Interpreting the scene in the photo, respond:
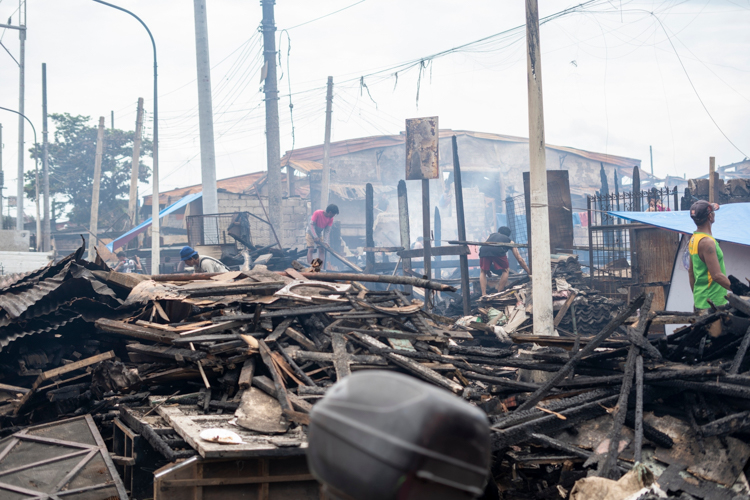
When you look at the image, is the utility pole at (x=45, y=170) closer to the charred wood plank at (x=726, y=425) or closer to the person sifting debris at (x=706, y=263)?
the person sifting debris at (x=706, y=263)

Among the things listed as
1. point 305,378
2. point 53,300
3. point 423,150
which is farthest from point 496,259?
point 53,300

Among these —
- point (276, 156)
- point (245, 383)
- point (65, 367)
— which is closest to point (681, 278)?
point (245, 383)

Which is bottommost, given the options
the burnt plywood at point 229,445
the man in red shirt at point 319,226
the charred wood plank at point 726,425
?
the burnt plywood at point 229,445

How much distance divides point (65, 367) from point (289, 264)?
9.15m

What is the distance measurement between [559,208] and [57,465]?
1154 centimetres

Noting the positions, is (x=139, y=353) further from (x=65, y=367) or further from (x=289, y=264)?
(x=289, y=264)

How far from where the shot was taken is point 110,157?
34219 mm

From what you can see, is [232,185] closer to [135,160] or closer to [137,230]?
[135,160]

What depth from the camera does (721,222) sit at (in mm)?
8953

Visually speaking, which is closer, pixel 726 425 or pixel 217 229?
pixel 726 425

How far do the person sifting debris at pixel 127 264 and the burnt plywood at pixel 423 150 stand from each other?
1336 centimetres

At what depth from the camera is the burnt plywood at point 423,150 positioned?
522 inches

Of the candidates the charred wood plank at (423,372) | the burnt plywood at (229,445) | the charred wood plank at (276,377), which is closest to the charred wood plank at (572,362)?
the charred wood plank at (423,372)

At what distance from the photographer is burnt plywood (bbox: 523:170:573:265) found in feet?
43.4
